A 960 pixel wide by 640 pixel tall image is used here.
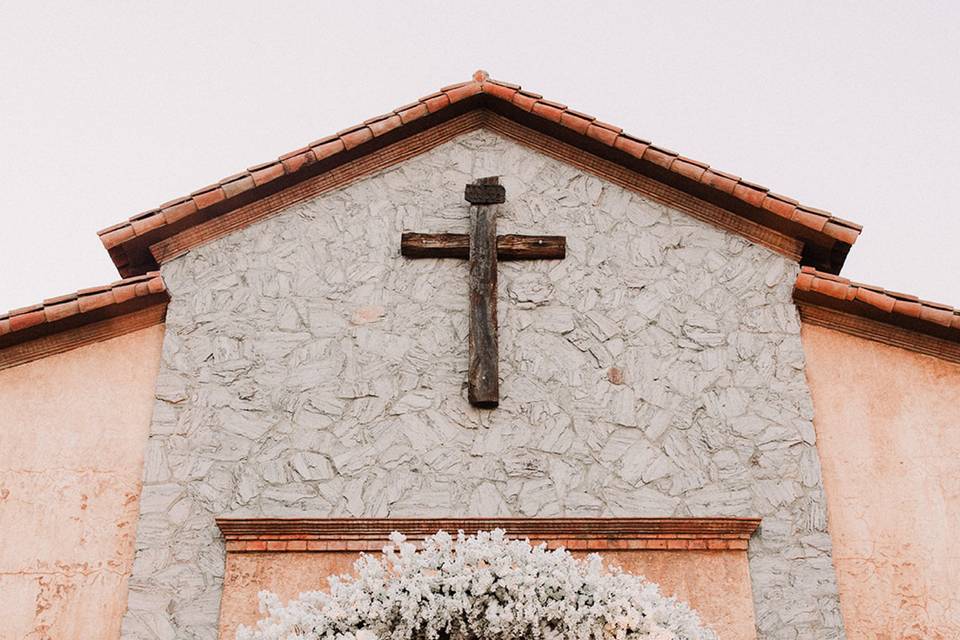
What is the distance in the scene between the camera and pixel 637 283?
848cm

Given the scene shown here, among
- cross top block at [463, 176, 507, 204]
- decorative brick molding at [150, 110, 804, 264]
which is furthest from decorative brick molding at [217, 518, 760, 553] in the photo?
cross top block at [463, 176, 507, 204]

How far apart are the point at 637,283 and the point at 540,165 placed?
1319 millimetres

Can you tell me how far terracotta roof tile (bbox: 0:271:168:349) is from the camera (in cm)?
785

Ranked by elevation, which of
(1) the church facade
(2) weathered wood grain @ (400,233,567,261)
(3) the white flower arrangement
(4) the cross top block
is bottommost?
(3) the white flower arrangement

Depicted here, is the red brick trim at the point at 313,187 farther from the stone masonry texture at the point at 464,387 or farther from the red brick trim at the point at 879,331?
the red brick trim at the point at 879,331

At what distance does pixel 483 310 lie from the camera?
27.1ft

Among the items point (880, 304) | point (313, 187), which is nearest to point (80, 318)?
point (313, 187)

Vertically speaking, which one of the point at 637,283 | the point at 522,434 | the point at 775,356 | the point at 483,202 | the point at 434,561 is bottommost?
the point at 434,561

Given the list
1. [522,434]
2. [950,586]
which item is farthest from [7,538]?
[950,586]

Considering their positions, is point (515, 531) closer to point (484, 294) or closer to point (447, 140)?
point (484, 294)

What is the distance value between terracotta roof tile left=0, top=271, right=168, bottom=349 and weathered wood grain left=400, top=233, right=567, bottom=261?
6.00 feet

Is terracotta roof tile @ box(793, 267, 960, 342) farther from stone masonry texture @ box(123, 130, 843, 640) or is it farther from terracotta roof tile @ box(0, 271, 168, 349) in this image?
terracotta roof tile @ box(0, 271, 168, 349)

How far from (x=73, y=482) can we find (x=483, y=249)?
327 cm

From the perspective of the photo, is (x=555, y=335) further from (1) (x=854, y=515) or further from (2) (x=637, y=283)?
(1) (x=854, y=515)
